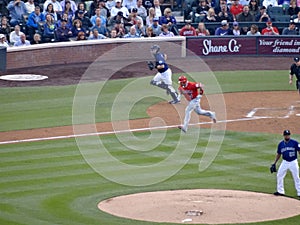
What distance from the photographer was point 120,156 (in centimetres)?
2272

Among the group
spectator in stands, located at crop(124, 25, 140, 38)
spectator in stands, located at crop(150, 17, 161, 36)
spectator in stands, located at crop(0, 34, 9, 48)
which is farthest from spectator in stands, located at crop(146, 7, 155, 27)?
spectator in stands, located at crop(0, 34, 9, 48)

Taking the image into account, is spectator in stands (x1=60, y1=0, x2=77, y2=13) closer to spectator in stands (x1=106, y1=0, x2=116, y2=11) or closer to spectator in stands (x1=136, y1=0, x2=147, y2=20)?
spectator in stands (x1=106, y1=0, x2=116, y2=11)

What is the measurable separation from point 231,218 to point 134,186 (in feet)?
11.9

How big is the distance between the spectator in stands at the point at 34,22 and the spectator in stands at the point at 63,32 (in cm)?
80

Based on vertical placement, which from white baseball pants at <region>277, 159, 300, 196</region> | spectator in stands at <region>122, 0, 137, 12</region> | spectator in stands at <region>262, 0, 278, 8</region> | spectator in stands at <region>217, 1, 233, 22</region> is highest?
spectator in stands at <region>122, 0, 137, 12</region>

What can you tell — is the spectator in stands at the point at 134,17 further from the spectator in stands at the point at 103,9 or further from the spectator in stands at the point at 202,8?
the spectator in stands at the point at 202,8

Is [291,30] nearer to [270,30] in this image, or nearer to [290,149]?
[270,30]

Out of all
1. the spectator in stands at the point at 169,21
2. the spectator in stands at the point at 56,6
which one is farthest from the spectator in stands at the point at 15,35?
the spectator in stands at the point at 169,21

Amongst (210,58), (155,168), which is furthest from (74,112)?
(210,58)

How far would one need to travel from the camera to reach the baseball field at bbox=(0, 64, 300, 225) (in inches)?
747

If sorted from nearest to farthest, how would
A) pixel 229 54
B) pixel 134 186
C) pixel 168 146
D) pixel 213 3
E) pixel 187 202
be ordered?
pixel 187 202 → pixel 134 186 → pixel 168 146 → pixel 229 54 → pixel 213 3

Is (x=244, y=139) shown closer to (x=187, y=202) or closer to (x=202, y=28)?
(x=187, y=202)

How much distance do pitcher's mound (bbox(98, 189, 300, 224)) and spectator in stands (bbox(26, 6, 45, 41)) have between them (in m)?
17.0

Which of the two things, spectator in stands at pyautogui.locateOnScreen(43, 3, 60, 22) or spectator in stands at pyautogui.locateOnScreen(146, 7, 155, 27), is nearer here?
spectator in stands at pyautogui.locateOnScreen(43, 3, 60, 22)
